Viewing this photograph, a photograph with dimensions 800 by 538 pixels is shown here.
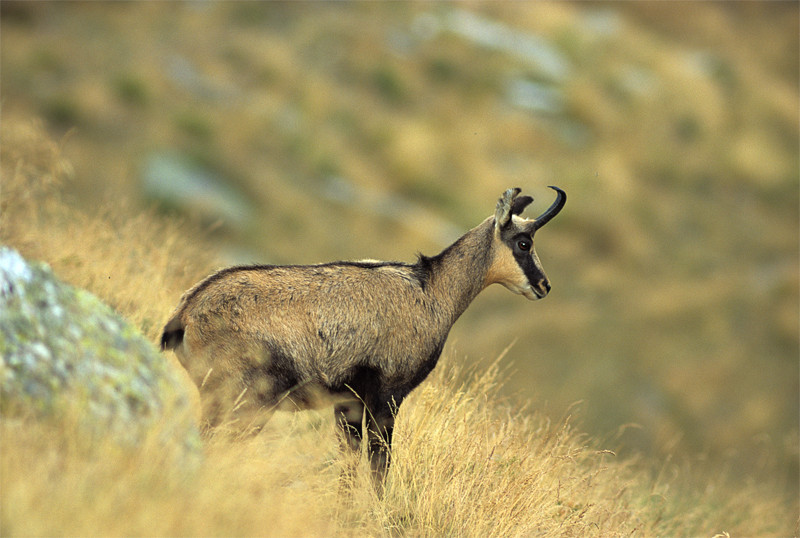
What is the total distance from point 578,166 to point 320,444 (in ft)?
89.1

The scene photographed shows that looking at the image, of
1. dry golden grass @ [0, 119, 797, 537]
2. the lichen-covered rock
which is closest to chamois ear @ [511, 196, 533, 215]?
dry golden grass @ [0, 119, 797, 537]

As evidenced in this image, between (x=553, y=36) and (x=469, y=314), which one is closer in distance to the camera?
(x=469, y=314)

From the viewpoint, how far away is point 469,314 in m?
25.2

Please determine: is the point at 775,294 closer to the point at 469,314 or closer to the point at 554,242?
the point at 554,242

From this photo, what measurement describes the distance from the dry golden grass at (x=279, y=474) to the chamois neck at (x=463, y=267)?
66 cm

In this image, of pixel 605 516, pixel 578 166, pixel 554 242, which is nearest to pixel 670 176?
pixel 578 166

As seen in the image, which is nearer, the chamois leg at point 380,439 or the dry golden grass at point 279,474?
the dry golden grass at point 279,474

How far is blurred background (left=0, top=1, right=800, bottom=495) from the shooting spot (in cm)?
2084

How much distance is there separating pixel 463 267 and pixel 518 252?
0.44 meters

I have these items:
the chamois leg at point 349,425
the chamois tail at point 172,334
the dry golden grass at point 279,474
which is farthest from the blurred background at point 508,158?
the chamois tail at point 172,334

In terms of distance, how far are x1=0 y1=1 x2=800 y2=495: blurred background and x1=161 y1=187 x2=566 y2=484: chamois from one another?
8.26m

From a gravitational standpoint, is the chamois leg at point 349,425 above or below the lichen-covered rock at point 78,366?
below

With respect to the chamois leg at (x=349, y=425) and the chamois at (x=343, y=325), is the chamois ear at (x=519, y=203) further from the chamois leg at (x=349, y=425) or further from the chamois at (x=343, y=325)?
the chamois leg at (x=349, y=425)

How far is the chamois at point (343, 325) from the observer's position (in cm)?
552
